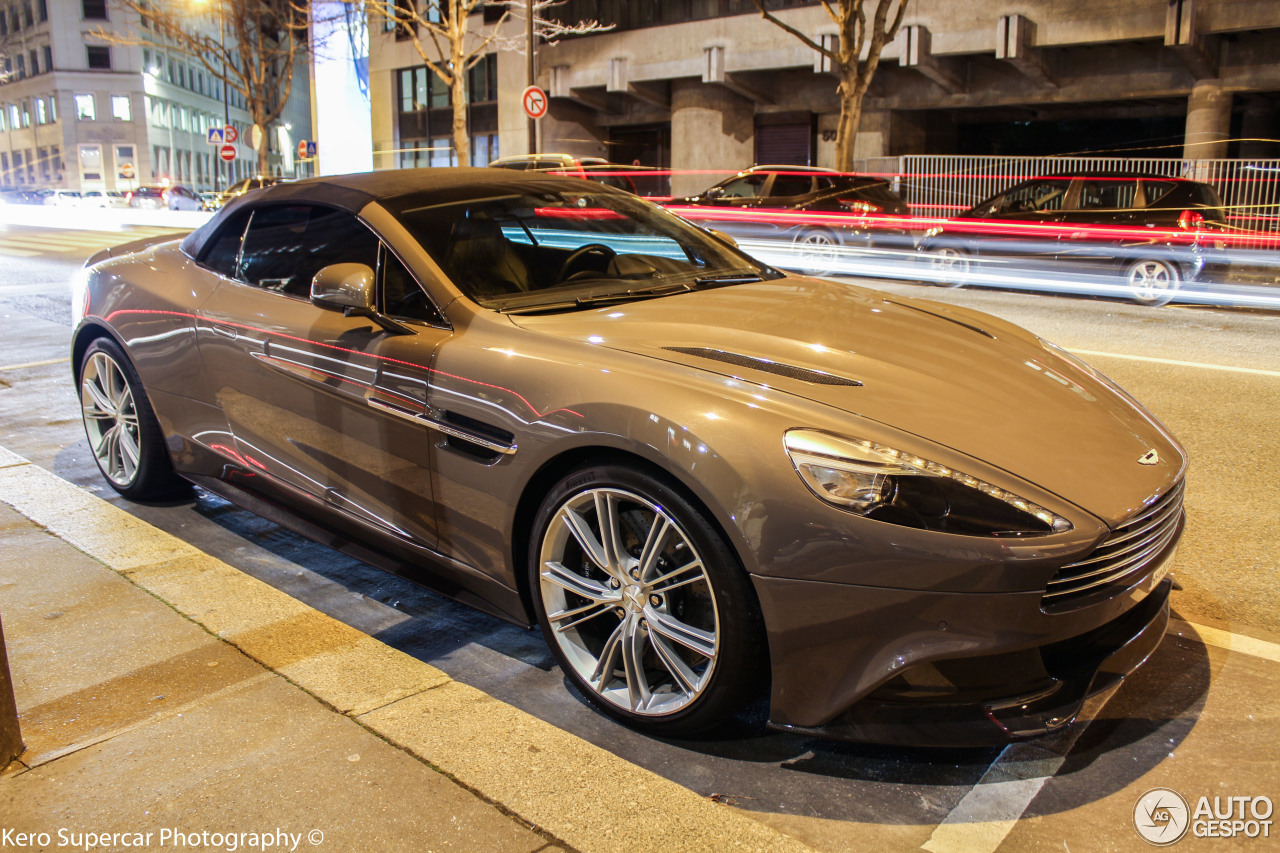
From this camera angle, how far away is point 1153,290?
11.9 meters

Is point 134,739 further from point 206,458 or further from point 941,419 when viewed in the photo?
point 941,419

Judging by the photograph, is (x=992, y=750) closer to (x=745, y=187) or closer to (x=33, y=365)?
(x=33, y=365)

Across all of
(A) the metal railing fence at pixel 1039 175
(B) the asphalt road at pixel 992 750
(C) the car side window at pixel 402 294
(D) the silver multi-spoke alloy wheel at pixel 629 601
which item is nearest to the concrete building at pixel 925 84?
(A) the metal railing fence at pixel 1039 175

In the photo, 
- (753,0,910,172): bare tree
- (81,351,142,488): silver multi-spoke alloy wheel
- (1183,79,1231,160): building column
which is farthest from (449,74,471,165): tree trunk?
(81,351,142,488): silver multi-spoke alloy wheel

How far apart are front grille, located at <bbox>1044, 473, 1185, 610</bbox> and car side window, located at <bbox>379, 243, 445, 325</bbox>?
1.97 meters

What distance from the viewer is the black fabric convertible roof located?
145 inches

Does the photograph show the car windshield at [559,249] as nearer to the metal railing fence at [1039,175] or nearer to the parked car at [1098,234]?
the parked car at [1098,234]

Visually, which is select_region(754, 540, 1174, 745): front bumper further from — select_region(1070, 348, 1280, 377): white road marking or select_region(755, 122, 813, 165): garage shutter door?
select_region(755, 122, 813, 165): garage shutter door

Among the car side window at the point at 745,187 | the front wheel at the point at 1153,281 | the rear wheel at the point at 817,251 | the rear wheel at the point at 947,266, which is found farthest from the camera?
the car side window at the point at 745,187

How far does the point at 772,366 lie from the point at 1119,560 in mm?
981

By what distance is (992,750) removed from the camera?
2.59 m

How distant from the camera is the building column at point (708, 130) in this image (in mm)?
30203

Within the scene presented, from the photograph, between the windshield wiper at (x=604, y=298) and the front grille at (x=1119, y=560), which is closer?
the front grille at (x=1119, y=560)

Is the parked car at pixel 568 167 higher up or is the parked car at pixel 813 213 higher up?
the parked car at pixel 568 167
